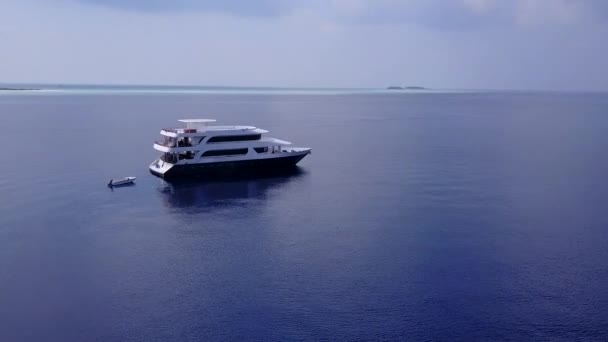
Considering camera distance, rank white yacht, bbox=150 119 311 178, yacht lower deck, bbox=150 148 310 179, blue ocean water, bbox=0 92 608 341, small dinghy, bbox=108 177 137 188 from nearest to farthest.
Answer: blue ocean water, bbox=0 92 608 341 < small dinghy, bbox=108 177 137 188 < yacht lower deck, bbox=150 148 310 179 < white yacht, bbox=150 119 311 178

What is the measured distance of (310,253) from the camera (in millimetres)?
44938

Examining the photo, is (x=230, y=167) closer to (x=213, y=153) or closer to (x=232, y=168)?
(x=232, y=168)

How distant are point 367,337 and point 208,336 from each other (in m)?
9.25

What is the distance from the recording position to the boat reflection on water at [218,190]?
206 ft

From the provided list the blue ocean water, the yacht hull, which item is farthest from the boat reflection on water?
the yacht hull

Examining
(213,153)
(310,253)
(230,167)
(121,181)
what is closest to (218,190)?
(230,167)

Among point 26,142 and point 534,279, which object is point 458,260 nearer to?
point 534,279

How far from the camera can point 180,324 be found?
110 ft

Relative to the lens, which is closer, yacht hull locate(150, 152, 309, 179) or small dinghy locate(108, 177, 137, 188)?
small dinghy locate(108, 177, 137, 188)

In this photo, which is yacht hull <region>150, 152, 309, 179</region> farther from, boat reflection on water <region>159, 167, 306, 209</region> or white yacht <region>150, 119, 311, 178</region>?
boat reflection on water <region>159, 167, 306, 209</region>

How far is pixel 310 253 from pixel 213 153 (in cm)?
3716

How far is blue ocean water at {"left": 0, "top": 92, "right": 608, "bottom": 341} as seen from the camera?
33594 millimetres

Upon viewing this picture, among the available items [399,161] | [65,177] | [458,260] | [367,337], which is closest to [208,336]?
[367,337]

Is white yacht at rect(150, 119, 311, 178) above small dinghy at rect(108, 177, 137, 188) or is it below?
above
